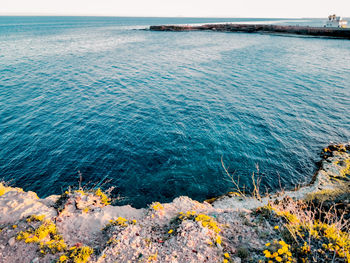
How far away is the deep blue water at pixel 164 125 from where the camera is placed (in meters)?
19.7

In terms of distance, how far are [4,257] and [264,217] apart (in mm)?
14626

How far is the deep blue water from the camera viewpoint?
19.7 metres

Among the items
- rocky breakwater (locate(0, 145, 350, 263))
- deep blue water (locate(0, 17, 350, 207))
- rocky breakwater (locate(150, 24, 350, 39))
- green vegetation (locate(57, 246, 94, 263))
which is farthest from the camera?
rocky breakwater (locate(150, 24, 350, 39))

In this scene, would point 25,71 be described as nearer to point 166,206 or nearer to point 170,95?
point 170,95

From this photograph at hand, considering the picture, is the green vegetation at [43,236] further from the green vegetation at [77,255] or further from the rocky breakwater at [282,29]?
the rocky breakwater at [282,29]

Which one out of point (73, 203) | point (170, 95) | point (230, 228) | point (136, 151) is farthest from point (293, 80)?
point (73, 203)

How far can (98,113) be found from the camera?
3086cm

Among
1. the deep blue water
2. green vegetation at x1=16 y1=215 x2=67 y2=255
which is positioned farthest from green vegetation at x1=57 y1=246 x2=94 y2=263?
the deep blue water

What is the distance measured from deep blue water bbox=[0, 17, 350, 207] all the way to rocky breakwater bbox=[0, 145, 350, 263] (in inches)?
171

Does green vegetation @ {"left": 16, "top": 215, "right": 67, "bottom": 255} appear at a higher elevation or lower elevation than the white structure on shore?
lower

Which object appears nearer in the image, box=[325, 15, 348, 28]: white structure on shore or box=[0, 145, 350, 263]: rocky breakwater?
box=[0, 145, 350, 263]: rocky breakwater

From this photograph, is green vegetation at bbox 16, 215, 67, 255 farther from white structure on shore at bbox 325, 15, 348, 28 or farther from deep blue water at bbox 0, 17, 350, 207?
white structure on shore at bbox 325, 15, 348, 28

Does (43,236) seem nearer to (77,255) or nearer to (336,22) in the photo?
(77,255)

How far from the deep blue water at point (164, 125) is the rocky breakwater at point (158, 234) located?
4336mm
